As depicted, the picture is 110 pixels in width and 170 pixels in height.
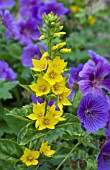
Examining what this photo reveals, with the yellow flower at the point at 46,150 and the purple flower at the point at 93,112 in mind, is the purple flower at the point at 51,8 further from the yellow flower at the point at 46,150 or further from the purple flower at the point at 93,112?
the yellow flower at the point at 46,150

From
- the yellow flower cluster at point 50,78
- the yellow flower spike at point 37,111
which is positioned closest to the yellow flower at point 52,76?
the yellow flower cluster at point 50,78

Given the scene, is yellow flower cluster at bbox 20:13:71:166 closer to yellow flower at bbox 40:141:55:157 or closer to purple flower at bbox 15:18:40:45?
yellow flower at bbox 40:141:55:157

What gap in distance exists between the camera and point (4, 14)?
8.05 ft

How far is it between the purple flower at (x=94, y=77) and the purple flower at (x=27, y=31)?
35.9 inches

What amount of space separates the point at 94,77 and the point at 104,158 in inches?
14.4

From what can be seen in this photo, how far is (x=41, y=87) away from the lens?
A: 1.44m

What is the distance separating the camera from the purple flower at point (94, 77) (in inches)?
70.2

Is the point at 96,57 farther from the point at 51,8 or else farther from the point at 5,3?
the point at 5,3

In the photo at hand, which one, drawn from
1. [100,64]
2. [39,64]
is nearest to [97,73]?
[100,64]

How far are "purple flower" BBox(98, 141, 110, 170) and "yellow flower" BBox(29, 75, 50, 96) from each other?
0.98 feet

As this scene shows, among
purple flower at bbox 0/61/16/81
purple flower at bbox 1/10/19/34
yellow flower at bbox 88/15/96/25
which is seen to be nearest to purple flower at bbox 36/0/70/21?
purple flower at bbox 1/10/19/34

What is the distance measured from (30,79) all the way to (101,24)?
85 cm

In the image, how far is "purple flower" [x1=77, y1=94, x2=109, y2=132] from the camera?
5.18ft

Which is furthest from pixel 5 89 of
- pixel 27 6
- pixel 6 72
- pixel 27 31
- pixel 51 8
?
pixel 27 6
